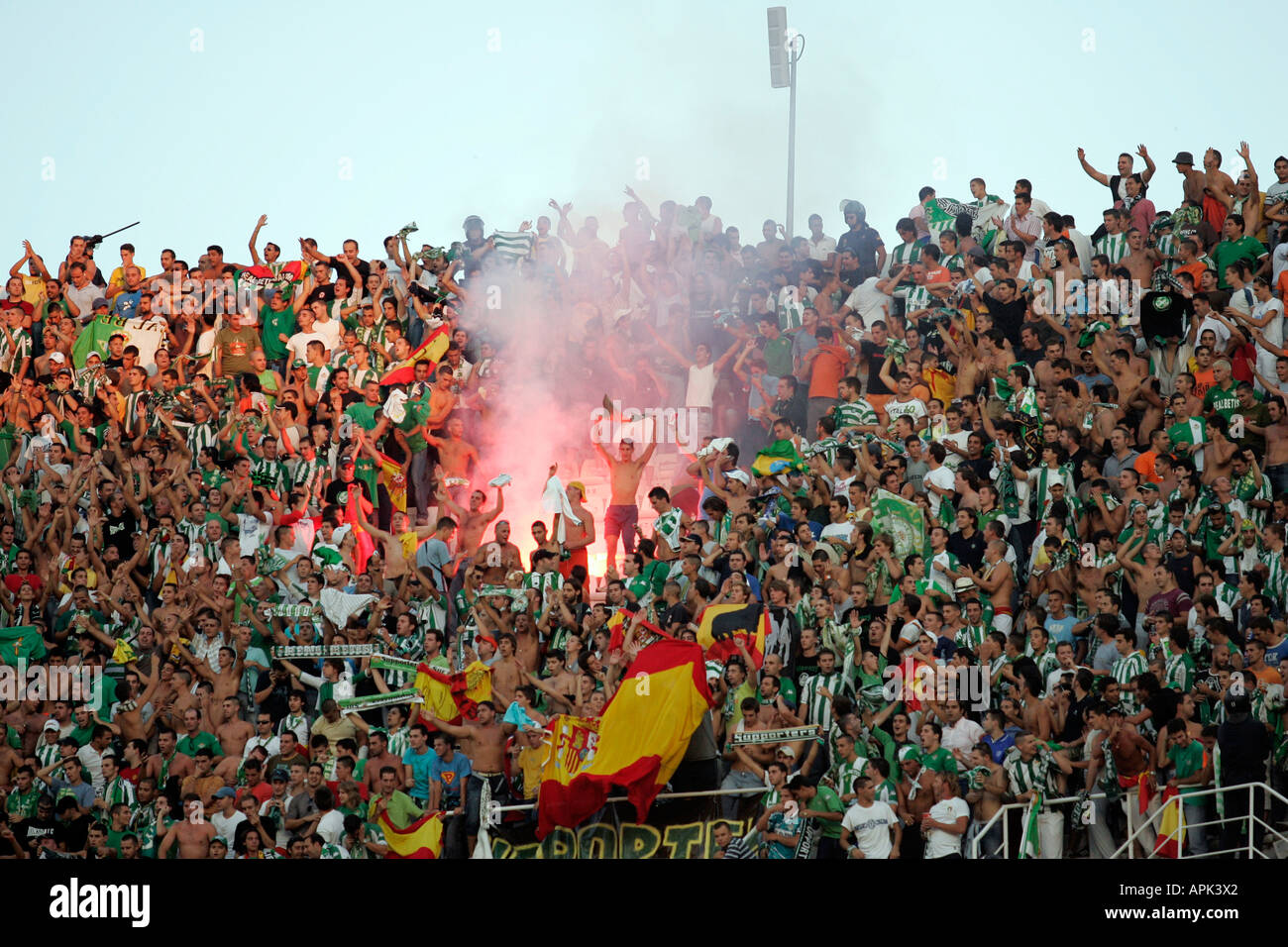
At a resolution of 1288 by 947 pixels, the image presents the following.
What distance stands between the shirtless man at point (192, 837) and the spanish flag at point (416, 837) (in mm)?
1298

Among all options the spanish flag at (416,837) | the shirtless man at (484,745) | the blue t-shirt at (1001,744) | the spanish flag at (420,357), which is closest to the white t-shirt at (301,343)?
the spanish flag at (420,357)

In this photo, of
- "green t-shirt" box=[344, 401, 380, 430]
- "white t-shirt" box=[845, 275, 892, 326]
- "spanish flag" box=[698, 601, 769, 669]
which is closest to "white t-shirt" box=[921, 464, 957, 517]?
"spanish flag" box=[698, 601, 769, 669]

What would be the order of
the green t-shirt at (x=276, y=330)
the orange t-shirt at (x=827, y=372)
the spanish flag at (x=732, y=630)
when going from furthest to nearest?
the green t-shirt at (x=276, y=330), the orange t-shirt at (x=827, y=372), the spanish flag at (x=732, y=630)

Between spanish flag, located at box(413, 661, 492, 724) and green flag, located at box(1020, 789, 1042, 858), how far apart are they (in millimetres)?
4452

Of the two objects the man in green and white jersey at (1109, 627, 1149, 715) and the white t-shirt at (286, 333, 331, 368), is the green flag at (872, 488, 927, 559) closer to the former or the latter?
the man in green and white jersey at (1109, 627, 1149, 715)

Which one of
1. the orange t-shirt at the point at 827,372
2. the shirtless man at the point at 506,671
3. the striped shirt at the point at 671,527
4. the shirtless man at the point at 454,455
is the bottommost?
the shirtless man at the point at 506,671

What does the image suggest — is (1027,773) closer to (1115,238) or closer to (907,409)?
(907,409)

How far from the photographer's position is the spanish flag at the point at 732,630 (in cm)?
1428

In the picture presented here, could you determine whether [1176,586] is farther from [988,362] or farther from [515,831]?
[515,831]

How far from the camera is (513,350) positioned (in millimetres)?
19531

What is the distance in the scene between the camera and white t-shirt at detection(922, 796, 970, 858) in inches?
494

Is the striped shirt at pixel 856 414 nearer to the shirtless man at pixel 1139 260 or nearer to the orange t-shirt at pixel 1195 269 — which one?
the shirtless man at pixel 1139 260

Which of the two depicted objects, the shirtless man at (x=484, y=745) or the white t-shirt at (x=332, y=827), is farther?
the shirtless man at (x=484, y=745)
